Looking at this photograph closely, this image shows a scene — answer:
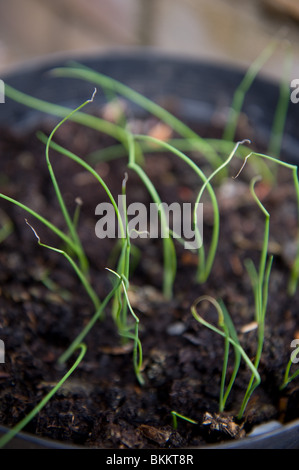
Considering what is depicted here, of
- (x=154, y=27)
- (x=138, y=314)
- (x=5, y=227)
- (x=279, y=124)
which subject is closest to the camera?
(x=138, y=314)

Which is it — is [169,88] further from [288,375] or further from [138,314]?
→ [288,375]

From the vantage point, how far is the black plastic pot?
100cm

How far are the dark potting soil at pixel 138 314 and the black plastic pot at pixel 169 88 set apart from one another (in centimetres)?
7

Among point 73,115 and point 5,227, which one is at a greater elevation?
point 73,115

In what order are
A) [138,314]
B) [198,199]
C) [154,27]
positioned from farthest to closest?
[154,27] → [138,314] → [198,199]

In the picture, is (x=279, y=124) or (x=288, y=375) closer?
(x=288, y=375)

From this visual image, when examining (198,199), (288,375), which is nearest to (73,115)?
(198,199)

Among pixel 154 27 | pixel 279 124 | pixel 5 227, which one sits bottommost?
pixel 5 227

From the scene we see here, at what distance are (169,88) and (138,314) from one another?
1.77 ft

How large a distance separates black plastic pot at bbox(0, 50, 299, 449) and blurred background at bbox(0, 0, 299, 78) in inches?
4.9

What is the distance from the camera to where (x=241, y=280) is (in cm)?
82

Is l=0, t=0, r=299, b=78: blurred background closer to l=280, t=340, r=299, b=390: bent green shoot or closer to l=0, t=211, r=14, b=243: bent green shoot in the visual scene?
l=0, t=211, r=14, b=243: bent green shoot

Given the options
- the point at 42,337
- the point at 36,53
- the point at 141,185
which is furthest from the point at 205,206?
the point at 36,53

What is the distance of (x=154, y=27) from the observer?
1583 millimetres
